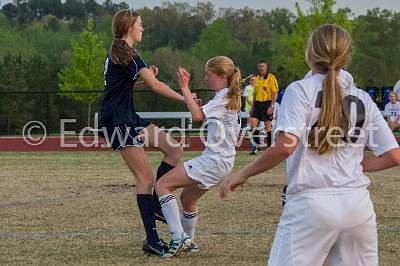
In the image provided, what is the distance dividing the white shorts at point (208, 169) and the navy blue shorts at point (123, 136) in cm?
45

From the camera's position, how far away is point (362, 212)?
4.14 meters

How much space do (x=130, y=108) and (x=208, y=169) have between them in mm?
825

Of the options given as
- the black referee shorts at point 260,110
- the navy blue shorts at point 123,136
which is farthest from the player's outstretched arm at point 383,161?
the black referee shorts at point 260,110

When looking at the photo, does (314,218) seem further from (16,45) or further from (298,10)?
(16,45)

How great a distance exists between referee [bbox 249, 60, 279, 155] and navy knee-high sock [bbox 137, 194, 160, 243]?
47.2ft

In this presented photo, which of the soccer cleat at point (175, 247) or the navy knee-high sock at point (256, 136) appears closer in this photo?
the soccer cleat at point (175, 247)

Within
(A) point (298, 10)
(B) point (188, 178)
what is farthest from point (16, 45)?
(B) point (188, 178)

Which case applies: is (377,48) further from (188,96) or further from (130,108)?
(188,96)

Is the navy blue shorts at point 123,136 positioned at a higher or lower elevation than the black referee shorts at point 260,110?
higher

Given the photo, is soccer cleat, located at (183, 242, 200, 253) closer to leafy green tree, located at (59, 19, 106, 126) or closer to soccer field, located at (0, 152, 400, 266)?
soccer field, located at (0, 152, 400, 266)

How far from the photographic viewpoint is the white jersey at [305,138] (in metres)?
4.14

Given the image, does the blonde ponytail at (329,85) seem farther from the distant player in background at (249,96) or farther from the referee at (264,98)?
the distant player in background at (249,96)

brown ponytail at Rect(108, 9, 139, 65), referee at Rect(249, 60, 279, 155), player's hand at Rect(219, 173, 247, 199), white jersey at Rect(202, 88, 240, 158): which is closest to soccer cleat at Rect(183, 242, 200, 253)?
white jersey at Rect(202, 88, 240, 158)

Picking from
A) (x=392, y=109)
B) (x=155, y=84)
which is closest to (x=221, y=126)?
(x=155, y=84)
